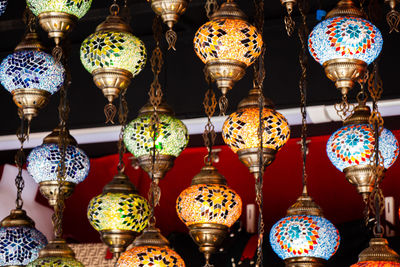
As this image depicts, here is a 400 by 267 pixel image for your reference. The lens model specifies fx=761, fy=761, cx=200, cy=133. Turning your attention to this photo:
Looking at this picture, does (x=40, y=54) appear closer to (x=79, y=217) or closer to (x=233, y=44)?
(x=233, y=44)

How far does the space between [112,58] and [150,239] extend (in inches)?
17.6

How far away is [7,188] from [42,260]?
185 centimetres

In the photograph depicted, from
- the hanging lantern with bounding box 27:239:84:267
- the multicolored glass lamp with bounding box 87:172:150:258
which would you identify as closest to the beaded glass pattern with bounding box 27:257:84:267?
the hanging lantern with bounding box 27:239:84:267

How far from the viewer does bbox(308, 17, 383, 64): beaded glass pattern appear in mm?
1690

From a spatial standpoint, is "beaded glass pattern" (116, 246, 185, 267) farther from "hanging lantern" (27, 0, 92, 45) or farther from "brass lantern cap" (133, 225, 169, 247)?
"hanging lantern" (27, 0, 92, 45)

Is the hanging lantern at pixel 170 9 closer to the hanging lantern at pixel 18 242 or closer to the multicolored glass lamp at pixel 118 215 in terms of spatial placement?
the multicolored glass lamp at pixel 118 215

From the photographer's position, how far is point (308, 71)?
290cm

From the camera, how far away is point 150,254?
1.82 metres

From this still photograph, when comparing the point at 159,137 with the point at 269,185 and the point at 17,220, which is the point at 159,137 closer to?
the point at 17,220

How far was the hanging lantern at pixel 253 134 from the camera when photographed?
1.82 meters

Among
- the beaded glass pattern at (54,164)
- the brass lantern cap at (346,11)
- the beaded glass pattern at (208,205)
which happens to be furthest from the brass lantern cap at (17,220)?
the brass lantern cap at (346,11)

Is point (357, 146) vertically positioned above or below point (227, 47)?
below

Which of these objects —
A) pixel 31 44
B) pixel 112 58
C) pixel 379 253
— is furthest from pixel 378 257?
pixel 31 44

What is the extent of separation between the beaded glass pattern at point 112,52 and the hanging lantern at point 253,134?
11.0 inches
